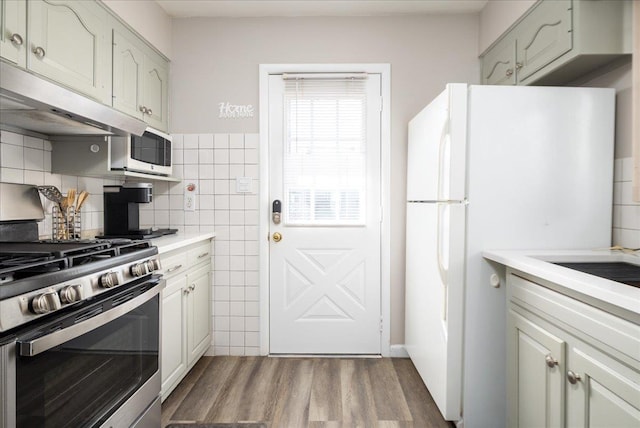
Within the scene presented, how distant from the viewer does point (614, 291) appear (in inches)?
40.9

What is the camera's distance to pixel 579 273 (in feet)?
4.18

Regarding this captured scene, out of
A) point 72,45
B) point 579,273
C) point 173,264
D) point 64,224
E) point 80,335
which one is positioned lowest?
point 80,335

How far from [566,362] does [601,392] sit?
0.54ft

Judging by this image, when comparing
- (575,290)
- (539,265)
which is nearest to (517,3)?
(539,265)

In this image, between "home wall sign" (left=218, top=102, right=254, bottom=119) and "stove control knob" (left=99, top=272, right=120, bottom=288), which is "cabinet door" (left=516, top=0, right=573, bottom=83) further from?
"stove control knob" (left=99, top=272, right=120, bottom=288)

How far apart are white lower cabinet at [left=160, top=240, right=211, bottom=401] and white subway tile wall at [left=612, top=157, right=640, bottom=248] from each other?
2.25m

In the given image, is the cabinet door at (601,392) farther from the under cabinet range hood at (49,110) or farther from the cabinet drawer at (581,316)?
the under cabinet range hood at (49,110)

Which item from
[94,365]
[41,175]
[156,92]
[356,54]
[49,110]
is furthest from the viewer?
[356,54]

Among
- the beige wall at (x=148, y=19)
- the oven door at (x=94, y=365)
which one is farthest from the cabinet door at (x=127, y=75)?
the oven door at (x=94, y=365)

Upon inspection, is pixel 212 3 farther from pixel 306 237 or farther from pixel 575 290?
pixel 575 290

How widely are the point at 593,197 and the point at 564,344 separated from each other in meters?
0.89

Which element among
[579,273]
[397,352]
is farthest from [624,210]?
[397,352]

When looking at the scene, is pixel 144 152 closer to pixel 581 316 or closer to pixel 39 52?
pixel 39 52

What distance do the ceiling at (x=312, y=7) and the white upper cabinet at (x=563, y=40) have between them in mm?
543
